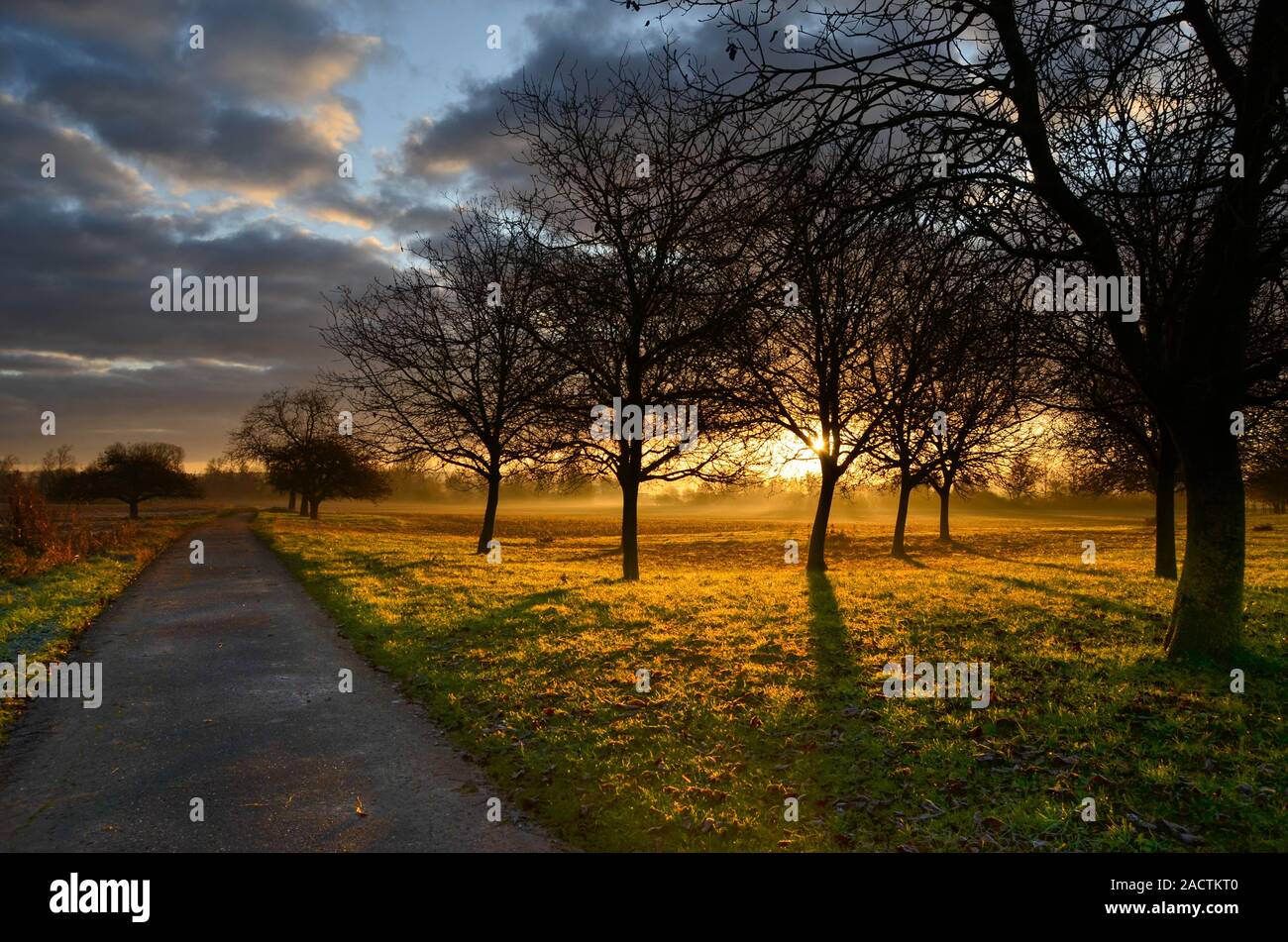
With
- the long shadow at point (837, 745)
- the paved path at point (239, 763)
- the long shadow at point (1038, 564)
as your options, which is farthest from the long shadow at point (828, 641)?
the long shadow at point (1038, 564)

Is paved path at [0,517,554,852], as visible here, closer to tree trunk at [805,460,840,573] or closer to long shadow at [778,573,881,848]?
long shadow at [778,573,881,848]

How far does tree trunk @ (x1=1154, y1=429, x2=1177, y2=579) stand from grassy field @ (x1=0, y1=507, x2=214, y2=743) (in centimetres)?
2339

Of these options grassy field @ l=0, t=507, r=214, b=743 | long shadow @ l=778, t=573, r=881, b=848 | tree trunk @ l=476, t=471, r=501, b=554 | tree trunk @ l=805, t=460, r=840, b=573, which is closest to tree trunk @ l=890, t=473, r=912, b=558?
tree trunk @ l=805, t=460, r=840, b=573

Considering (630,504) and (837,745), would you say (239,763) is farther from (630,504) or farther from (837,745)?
(630,504)

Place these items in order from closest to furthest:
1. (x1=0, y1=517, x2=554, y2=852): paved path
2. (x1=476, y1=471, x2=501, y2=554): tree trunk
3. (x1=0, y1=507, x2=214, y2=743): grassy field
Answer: (x1=0, y1=517, x2=554, y2=852): paved path
(x1=0, y1=507, x2=214, y2=743): grassy field
(x1=476, y1=471, x2=501, y2=554): tree trunk

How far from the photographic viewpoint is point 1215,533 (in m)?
8.53

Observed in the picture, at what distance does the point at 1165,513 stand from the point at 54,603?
88.8 feet

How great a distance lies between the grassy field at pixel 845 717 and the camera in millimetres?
5297

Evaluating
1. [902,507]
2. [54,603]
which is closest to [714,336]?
[54,603]

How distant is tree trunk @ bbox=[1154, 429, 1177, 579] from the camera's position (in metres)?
17.9

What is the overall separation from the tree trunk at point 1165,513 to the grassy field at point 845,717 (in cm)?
242

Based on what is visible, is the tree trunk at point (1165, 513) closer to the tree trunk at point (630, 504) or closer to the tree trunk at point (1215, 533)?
the tree trunk at point (1215, 533)
